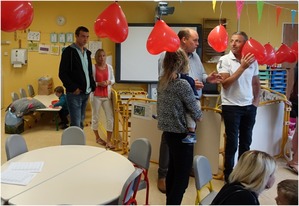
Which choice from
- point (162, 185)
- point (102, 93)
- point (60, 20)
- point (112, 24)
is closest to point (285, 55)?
point (162, 185)

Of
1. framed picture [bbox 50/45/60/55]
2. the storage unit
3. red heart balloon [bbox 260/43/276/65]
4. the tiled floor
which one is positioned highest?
framed picture [bbox 50/45/60/55]

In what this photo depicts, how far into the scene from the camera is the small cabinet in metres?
6.90

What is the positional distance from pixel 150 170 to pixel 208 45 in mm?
3961

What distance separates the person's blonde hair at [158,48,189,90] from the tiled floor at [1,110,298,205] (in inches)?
49.5

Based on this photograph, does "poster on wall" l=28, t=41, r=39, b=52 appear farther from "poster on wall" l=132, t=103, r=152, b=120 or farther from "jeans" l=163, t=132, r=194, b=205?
"jeans" l=163, t=132, r=194, b=205

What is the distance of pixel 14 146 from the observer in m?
2.53

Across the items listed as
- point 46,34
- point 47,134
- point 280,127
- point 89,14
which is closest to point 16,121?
point 47,134

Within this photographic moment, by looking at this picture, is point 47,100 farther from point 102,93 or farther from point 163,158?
point 163,158

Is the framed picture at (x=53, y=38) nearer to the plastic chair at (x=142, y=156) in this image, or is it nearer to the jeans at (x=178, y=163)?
the plastic chair at (x=142, y=156)

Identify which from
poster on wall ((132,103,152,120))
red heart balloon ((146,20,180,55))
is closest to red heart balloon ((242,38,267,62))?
red heart balloon ((146,20,180,55))

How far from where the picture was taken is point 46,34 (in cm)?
697

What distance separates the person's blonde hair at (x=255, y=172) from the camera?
63.9 inches

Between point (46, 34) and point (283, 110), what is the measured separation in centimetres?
517

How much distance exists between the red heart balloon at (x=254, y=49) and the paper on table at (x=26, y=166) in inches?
79.0
